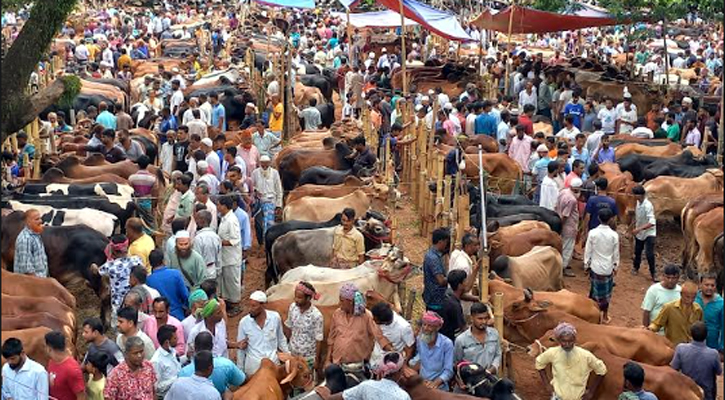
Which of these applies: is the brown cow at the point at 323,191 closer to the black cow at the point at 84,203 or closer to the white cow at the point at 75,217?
the black cow at the point at 84,203

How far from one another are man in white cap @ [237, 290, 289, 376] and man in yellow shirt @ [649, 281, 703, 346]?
3.66 metres

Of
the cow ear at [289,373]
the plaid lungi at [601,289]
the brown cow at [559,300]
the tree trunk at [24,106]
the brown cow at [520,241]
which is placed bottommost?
the plaid lungi at [601,289]

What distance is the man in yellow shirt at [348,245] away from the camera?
10648 mm

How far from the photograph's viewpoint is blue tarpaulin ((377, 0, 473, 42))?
20484 millimetres

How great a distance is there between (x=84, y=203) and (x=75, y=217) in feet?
1.54

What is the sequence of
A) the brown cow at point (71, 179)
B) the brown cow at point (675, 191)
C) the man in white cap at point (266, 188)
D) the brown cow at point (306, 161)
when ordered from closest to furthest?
1. the man in white cap at point (266, 188)
2. the brown cow at point (71, 179)
3. the brown cow at point (675, 191)
4. the brown cow at point (306, 161)

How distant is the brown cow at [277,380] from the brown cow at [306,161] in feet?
24.6

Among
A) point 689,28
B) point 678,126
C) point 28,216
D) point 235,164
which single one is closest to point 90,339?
point 28,216

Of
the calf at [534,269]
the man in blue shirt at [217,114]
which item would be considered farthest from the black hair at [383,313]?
the man in blue shirt at [217,114]

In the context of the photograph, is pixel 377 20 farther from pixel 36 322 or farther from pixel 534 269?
pixel 36 322

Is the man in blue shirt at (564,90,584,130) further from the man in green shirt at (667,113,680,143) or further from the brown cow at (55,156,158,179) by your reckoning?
the brown cow at (55,156,158,179)

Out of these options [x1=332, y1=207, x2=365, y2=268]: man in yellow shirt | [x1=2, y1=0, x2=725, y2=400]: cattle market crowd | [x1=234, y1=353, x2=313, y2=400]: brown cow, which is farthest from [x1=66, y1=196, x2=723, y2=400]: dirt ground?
[x1=234, y1=353, x2=313, y2=400]: brown cow

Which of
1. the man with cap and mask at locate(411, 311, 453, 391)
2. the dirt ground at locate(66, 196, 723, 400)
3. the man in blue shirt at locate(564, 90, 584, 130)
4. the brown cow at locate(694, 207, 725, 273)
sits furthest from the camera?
the man in blue shirt at locate(564, 90, 584, 130)

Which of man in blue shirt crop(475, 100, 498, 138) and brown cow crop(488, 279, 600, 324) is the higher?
brown cow crop(488, 279, 600, 324)
